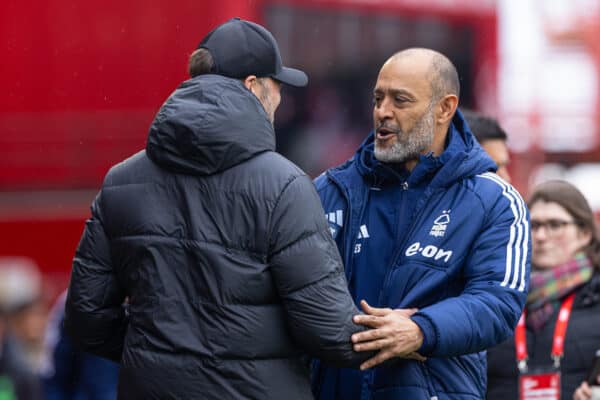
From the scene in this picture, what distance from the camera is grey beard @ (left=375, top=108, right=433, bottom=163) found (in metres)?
3.99

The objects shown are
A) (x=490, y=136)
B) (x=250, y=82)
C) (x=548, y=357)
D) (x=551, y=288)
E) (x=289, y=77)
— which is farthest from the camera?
(x=490, y=136)

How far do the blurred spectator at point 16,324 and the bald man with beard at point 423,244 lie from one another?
4122 mm

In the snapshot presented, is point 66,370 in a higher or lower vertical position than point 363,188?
lower

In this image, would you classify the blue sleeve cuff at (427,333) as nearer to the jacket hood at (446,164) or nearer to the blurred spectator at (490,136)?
the jacket hood at (446,164)

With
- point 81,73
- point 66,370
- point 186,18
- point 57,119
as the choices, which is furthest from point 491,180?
point 81,73

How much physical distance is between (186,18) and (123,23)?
96 centimetres

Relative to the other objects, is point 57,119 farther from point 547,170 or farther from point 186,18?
point 547,170

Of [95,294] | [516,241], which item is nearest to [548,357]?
[516,241]

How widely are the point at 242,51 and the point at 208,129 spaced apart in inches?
14.4

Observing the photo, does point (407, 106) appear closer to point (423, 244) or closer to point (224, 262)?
point (423, 244)

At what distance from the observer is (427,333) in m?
3.63

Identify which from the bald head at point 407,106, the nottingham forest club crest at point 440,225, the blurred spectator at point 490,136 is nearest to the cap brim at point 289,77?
the bald head at point 407,106

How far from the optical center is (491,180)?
13.0 feet

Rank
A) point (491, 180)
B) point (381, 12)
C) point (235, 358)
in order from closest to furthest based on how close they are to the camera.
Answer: point (235, 358) → point (491, 180) → point (381, 12)
